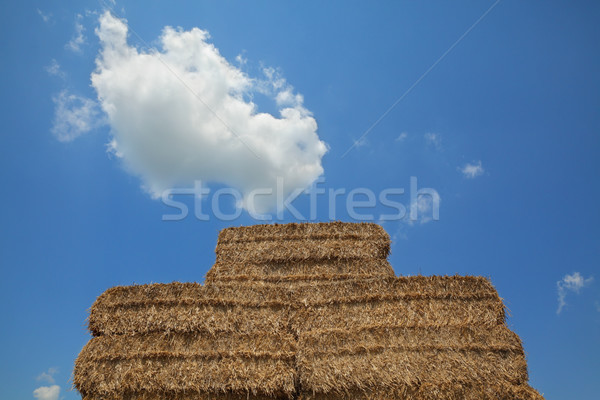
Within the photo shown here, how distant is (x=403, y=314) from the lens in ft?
21.2

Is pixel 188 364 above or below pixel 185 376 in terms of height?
above

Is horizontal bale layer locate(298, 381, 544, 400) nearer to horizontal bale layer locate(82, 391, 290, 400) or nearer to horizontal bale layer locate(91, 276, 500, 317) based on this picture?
horizontal bale layer locate(82, 391, 290, 400)

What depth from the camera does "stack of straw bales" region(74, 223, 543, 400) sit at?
5.75 metres

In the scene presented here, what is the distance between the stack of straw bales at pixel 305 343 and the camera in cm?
575

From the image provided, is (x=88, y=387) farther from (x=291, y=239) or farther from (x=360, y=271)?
(x=360, y=271)

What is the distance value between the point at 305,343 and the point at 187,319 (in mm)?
2225

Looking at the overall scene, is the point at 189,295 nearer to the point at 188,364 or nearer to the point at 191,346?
the point at 191,346

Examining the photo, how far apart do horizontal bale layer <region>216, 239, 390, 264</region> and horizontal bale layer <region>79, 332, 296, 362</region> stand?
302 centimetres

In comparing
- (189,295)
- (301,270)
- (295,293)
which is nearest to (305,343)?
(295,293)

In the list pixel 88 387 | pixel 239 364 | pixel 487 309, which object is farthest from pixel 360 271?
pixel 88 387

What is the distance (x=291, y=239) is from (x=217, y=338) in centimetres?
379

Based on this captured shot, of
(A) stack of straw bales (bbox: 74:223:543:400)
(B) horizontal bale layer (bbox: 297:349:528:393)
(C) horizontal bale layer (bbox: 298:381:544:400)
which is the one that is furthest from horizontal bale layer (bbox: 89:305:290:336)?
(C) horizontal bale layer (bbox: 298:381:544:400)

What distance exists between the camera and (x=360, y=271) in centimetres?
891

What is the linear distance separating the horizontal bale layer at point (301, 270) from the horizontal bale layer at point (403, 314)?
2.13 m
